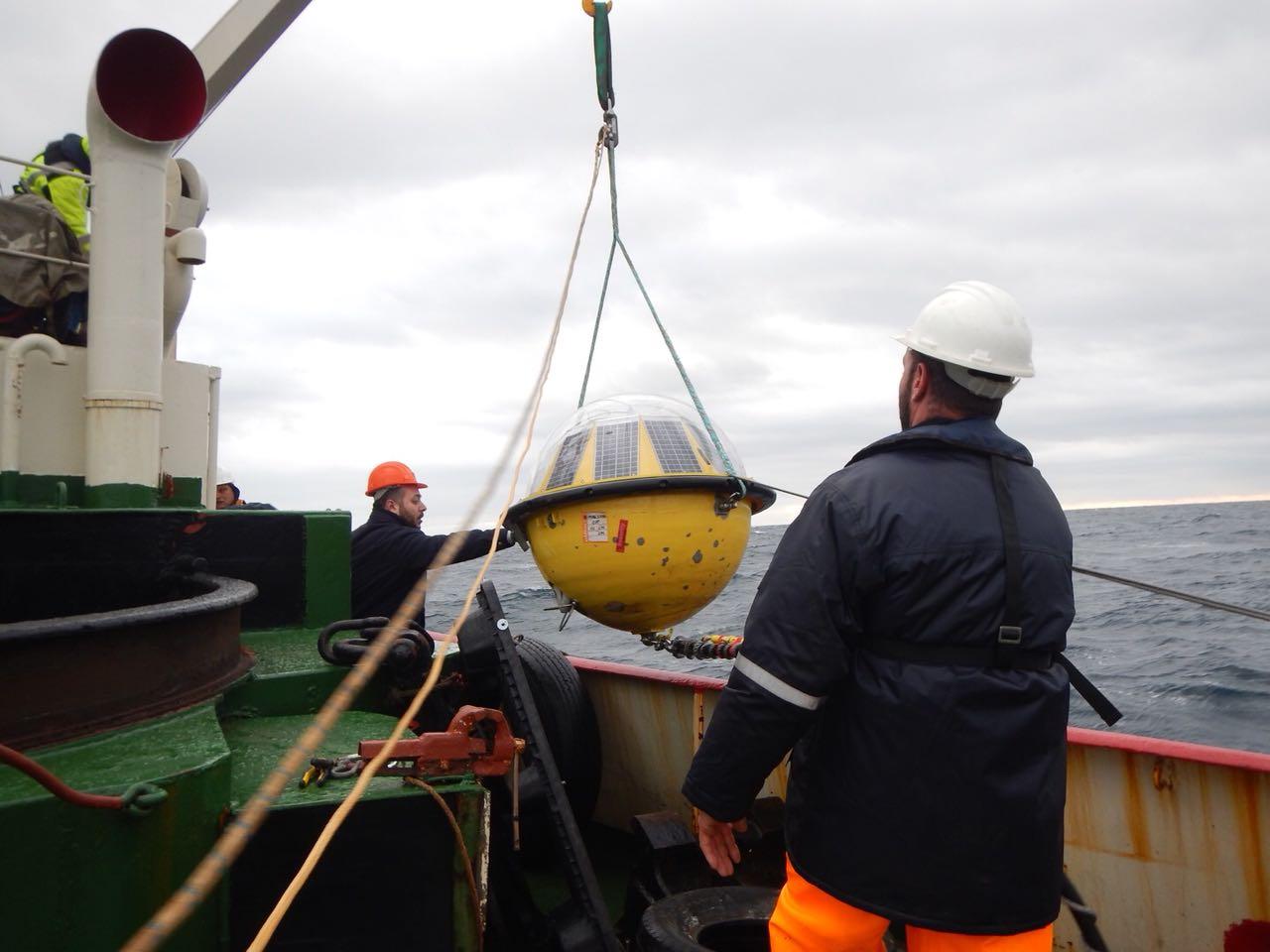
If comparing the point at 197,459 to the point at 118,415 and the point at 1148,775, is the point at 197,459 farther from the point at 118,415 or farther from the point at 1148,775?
the point at 1148,775

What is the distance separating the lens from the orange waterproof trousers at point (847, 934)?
199cm

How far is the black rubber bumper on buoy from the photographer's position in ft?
9.82

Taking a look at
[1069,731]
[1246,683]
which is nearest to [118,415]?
[1069,731]

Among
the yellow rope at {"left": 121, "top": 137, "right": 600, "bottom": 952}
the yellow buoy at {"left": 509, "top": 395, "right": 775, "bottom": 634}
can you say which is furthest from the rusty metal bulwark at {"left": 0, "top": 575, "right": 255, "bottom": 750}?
the yellow buoy at {"left": 509, "top": 395, "right": 775, "bottom": 634}

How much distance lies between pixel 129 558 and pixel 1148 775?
12.0 ft

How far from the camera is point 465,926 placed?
2.62 metres

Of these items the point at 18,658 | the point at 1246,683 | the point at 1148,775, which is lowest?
the point at 1246,683

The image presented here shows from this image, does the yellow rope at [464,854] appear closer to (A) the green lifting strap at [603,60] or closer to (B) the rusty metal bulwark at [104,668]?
(B) the rusty metal bulwark at [104,668]

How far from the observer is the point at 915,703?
1963mm

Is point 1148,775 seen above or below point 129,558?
below

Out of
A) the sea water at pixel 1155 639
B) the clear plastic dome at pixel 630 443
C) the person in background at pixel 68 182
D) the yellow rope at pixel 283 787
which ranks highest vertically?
the person in background at pixel 68 182

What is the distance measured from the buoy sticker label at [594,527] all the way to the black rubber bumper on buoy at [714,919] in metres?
1.26

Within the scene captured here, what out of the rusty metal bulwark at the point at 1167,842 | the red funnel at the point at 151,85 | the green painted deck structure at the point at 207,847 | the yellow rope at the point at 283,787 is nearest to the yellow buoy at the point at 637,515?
the yellow rope at the point at 283,787

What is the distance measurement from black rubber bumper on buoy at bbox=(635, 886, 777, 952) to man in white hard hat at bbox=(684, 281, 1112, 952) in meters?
0.96
